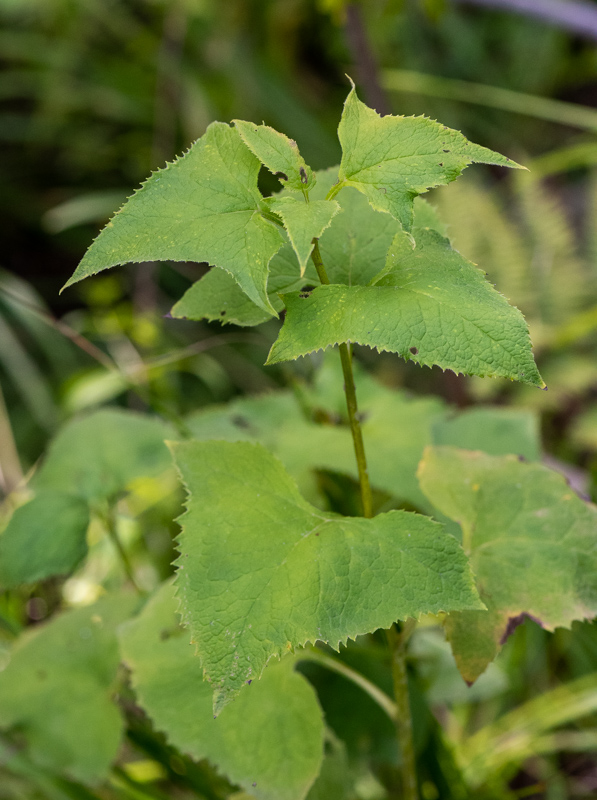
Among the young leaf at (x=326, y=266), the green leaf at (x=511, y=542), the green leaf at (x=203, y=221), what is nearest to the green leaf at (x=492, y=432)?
the green leaf at (x=511, y=542)

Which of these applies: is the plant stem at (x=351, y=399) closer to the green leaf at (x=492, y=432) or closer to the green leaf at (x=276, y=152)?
the green leaf at (x=276, y=152)

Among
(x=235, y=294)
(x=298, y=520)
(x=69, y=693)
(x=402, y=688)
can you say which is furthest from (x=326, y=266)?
(x=69, y=693)

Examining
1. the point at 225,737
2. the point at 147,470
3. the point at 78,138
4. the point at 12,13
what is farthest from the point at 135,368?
the point at 12,13

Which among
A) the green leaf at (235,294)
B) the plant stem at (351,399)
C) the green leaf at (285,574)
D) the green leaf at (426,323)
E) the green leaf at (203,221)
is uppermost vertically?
the green leaf at (203,221)

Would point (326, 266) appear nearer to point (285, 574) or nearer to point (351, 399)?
point (351, 399)

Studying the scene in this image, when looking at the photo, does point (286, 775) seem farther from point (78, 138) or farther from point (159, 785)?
point (78, 138)
